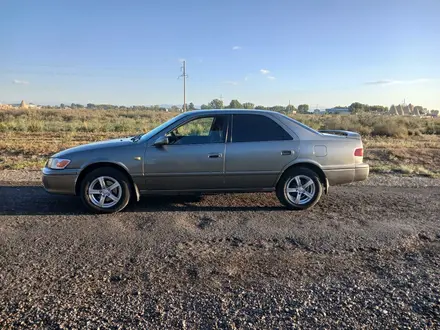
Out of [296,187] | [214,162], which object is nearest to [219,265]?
[214,162]

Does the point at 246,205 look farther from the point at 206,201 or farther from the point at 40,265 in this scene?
the point at 40,265

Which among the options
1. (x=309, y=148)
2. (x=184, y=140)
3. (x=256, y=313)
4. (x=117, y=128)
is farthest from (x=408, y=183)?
(x=117, y=128)

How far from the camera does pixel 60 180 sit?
5.64 metres

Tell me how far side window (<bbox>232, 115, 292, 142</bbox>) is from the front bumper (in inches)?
103

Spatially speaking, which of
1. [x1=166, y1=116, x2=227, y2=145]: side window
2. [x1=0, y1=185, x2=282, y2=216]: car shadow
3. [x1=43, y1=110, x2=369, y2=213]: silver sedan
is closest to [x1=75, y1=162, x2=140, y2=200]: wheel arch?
[x1=43, y1=110, x2=369, y2=213]: silver sedan

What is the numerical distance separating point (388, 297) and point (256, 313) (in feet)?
4.06

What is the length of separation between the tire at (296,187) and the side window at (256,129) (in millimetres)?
612

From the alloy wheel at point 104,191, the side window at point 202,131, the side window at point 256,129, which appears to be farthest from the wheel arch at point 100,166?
the side window at point 256,129

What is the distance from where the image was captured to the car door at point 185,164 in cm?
569

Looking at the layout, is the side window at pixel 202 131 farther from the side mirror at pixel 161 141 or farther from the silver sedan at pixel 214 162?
the side mirror at pixel 161 141

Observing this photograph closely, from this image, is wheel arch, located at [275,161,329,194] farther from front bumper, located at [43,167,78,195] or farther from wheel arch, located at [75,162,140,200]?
front bumper, located at [43,167,78,195]

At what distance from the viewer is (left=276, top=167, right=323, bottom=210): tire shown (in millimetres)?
5918

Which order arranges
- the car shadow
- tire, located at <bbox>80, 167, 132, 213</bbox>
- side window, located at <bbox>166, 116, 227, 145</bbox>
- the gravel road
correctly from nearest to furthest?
the gravel road < tire, located at <bbox>80, 167, 132, 213</bbox> < the car shadow < side window, located at <bbox>166, 116, 227, 145</bbox>

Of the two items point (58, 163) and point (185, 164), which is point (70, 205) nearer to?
point (58, 163)
